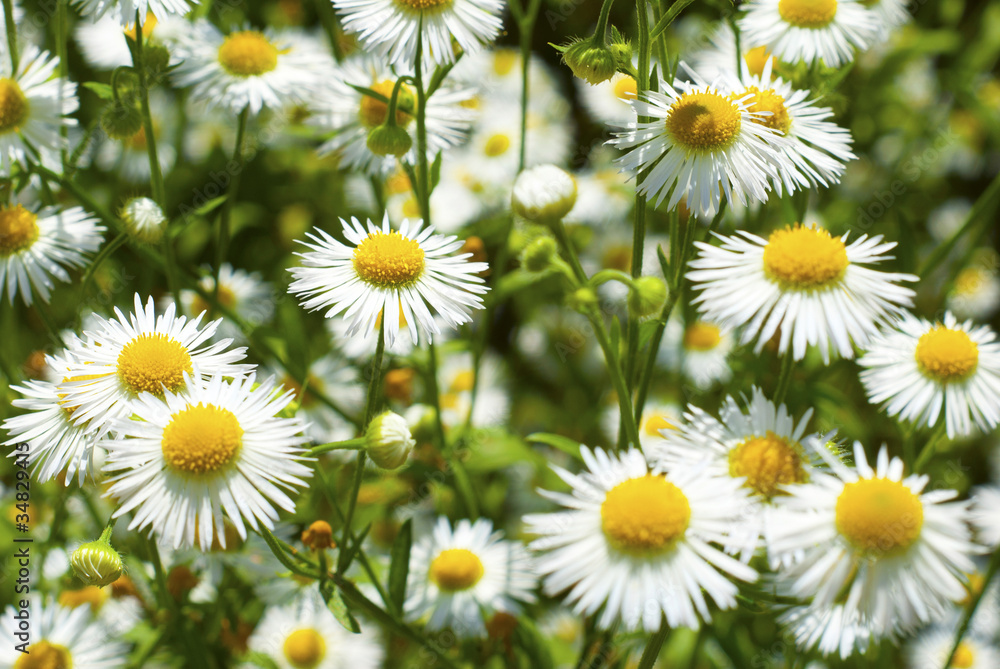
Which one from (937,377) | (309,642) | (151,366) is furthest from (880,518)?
(309,642)

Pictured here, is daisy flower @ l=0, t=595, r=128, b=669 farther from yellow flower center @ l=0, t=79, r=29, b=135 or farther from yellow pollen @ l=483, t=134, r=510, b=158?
yellow pollen @ l=483, t=134, r=510, b=158

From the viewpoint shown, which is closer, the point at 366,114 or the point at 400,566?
the point at 400,566

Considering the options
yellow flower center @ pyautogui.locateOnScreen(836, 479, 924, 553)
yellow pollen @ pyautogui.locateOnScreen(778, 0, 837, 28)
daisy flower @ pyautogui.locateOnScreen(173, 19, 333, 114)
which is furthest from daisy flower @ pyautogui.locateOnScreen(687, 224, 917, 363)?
daisy flower @ pyautogui.locateOnScreen(173, 19, 333, 114)

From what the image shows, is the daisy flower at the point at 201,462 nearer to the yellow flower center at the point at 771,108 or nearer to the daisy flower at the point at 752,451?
the daisy flower at the point at 752,451

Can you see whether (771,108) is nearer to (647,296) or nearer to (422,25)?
(647,296)

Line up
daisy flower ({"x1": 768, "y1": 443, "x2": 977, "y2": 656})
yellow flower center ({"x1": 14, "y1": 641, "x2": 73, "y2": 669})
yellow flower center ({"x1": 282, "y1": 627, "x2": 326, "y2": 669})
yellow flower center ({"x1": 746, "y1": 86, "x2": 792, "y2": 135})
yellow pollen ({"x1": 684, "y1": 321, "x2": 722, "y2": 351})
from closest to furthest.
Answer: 1. daisy flower ({"x1": 768, "y1": 443, "x2": 977, "y2": 656})
2. yellow flower center ({"x1": 746, "y1": 86, "x2": 792, "y2": 135})
3. yellow flower center ({"x1": 14, "y1": 641, "x2": 73, "y2": 669})
4. yellow flower center ({"x1": 282, "y1": 627, "x2": 326, "y2": 669})
5. yellow pollen ({"x1": 684, "y1": 321, "x2": 722, "y2": 351})

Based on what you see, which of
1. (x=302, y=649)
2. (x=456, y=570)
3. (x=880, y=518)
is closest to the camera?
(x=880, y=518)
